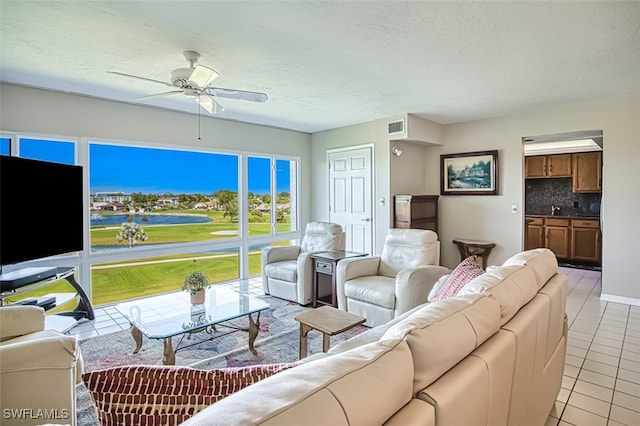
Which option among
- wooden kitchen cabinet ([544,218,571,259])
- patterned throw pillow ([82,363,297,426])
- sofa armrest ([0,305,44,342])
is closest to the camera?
patterned throw pillow ([82,363,297,426])

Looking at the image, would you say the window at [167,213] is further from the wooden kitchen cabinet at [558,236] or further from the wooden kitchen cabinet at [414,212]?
the wooden kitchen cabinet at [558,236]

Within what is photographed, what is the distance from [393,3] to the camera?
2162 millimetres

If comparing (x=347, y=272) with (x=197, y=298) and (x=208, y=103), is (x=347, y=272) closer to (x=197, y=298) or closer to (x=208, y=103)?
(x=197, y=298)

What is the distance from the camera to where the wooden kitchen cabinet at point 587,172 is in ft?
20.7

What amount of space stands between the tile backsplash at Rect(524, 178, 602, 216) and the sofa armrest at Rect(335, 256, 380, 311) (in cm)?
490

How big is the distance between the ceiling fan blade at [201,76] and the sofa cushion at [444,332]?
2513 millimetres

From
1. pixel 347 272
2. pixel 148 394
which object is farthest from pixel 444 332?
pixel 347 272

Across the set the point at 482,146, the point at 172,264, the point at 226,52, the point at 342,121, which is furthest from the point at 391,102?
the point at 172,264

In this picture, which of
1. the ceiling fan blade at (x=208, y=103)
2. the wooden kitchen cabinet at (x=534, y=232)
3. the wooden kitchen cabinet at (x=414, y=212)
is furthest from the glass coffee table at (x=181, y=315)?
the wooden kitchen cabinet at (x=534, y=232)

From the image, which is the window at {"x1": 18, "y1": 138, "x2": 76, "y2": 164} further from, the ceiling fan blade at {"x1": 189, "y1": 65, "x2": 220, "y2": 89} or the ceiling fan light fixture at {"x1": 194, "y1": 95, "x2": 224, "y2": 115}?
the ceiling fan blade at {"x1": 189, "y1": 65, "x2": 220, "y2": 89}

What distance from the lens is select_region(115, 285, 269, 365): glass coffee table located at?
7.93 feet

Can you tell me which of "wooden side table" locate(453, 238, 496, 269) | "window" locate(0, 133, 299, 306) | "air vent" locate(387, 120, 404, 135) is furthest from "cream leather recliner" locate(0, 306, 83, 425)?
"wooden side table" locate(453, 238, 496, 269)

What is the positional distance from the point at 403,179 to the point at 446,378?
4896 mm

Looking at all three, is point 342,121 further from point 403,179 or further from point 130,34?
point 130,34
